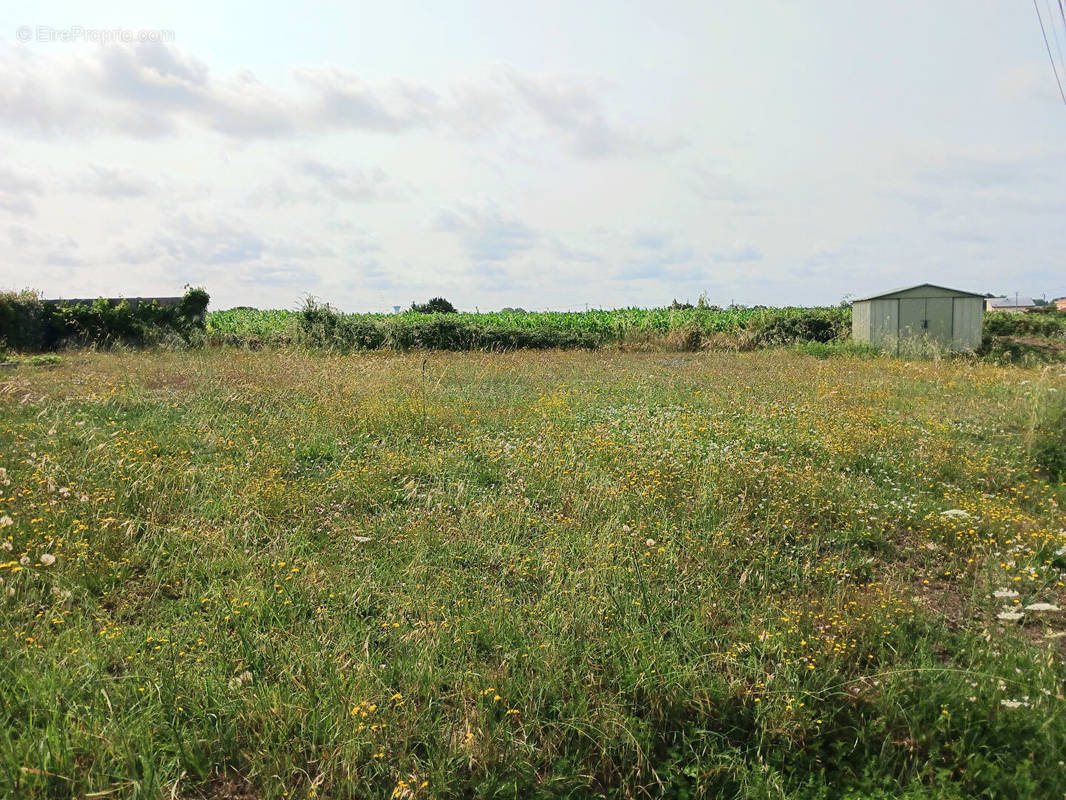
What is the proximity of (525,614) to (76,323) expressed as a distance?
22495 millimetres

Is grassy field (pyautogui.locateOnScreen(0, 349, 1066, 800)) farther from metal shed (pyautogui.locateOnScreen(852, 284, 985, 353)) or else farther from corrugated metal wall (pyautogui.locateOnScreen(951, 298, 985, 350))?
corrugated metal wall (pyautogui.locateOnScreen(951, 298, 985, 350))

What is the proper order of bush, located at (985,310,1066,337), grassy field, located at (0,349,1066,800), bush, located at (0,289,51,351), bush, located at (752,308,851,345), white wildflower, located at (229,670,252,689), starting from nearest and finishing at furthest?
grassy field, located at (0,349,1066,800) < white wildflower, located at (229,670,252,689) < bush, located at (0,289,51,351) < bush, located at (752,308,851,345) < bush, located at (985,310,1066,337)

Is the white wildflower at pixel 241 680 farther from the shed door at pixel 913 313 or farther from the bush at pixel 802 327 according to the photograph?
the bush at pixel 802 327

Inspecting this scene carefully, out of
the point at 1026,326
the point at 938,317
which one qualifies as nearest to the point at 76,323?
the point at 938,317

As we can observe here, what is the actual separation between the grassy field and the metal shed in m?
15.9

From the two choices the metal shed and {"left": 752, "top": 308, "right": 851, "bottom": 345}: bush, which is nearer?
the metal shed

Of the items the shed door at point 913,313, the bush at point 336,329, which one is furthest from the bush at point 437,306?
the shed door at point 913,313

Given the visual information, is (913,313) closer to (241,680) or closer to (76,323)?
(241,680)

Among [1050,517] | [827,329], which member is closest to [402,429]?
[1050,517]

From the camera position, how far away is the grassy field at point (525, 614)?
3.02 metres

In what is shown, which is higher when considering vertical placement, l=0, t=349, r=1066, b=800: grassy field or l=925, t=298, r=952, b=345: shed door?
l=925, t=298, r=952, b=345: shed door

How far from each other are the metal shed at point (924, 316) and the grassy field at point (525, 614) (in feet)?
52.0

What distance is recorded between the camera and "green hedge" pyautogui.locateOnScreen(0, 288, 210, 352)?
64.4 ft

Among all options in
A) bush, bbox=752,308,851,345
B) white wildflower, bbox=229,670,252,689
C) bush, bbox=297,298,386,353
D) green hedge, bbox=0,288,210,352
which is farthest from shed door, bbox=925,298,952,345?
white wildflower, bbox=229,670,252,689
